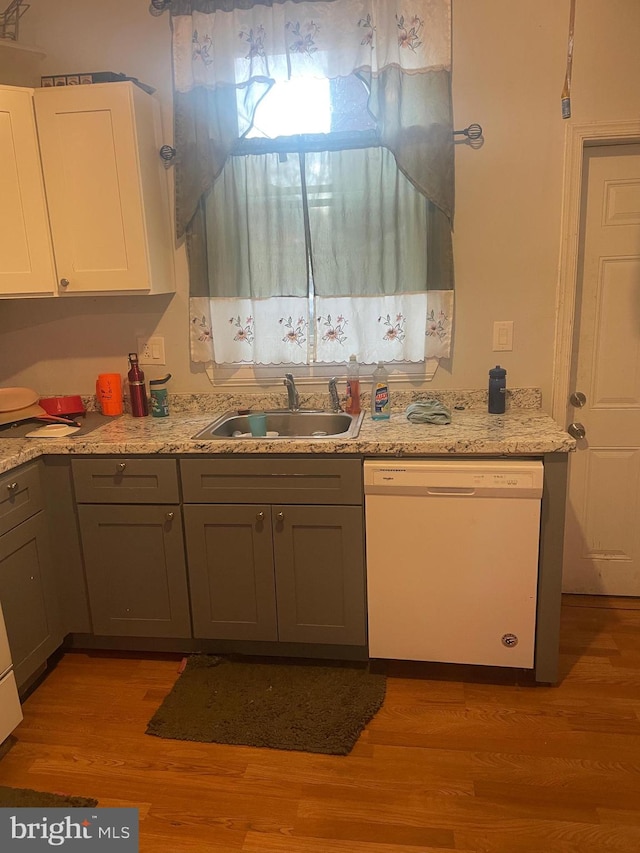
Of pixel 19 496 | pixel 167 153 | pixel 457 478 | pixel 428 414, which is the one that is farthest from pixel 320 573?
pixel 167 153

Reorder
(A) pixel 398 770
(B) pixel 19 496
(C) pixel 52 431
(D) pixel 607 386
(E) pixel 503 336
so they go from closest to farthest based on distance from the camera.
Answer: (A) pixel 398 770
(B) pixel 19 496
(C) pixel 52 431
(E) pixel 503 336
(D) pixel 607 386

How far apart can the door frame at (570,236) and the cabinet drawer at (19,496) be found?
2148 millimetres

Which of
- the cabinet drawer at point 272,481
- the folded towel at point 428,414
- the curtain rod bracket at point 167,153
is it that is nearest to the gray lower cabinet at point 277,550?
the cabinet drawer at point 272,481

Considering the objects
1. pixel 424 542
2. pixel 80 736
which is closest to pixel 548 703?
pixel 424 542

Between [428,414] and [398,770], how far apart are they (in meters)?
1.24

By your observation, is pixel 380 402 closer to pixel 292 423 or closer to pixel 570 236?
pixel 292 423

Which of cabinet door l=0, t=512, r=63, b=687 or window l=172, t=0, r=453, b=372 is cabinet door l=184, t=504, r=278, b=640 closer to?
cabinet door l=0, t=512, r=63, b=687

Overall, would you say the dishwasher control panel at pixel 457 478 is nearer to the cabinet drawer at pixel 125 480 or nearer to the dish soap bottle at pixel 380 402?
the dish soap bottle at pixel 380 402

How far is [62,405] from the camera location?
286 cm

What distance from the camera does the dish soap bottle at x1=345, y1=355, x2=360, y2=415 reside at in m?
2.70

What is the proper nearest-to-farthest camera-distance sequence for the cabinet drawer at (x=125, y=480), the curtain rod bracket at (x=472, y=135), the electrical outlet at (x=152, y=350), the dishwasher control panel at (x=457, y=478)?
the dishwasher control panel at (x=457, y=478), the cabinet drawer at (x=125, y=480), the curtain rod bracket at (x=472, y=135), the electrical outlet at (x=152, y=350)

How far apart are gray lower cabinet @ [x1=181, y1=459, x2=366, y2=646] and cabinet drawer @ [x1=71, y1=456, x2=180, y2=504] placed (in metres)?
0.07

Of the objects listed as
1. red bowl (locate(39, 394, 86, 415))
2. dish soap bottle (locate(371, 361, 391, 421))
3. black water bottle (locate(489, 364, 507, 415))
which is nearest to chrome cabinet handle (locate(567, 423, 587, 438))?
black water bottle (locate(489, 364, 507, 415))

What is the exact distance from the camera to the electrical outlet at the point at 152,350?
2.91m
